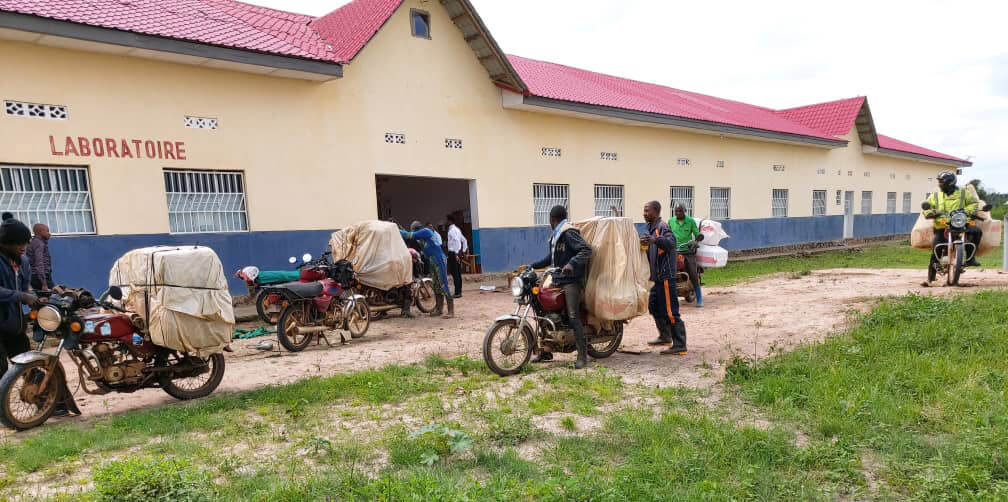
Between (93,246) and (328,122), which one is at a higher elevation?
(328,122)

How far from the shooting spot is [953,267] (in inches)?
342

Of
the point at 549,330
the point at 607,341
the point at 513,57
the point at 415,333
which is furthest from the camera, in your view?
the point at 513,57

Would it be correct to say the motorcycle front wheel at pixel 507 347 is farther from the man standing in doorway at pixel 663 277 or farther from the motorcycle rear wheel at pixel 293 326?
the motorcycle rear wheel at pixel 293 326

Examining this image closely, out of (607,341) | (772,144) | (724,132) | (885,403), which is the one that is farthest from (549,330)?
(772,144)

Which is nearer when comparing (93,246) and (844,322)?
(844,322)

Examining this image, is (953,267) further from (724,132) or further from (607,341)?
(724,132)

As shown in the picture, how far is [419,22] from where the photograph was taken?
12039 millimetres

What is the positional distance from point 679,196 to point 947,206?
947 centimetres

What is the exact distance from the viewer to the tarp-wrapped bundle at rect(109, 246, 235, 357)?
4445mm

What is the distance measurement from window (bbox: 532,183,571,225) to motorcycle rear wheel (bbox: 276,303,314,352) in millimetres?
8207

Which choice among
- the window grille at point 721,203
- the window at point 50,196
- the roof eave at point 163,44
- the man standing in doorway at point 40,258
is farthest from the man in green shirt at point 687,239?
the window grille at point 721,203

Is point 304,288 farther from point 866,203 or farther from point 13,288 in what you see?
point 866,203

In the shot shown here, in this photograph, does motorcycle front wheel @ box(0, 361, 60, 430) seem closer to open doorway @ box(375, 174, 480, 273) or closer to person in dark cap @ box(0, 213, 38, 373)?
person in dark cap @ box(0, 213, 38, 373)

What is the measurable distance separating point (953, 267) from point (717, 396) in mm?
7051
